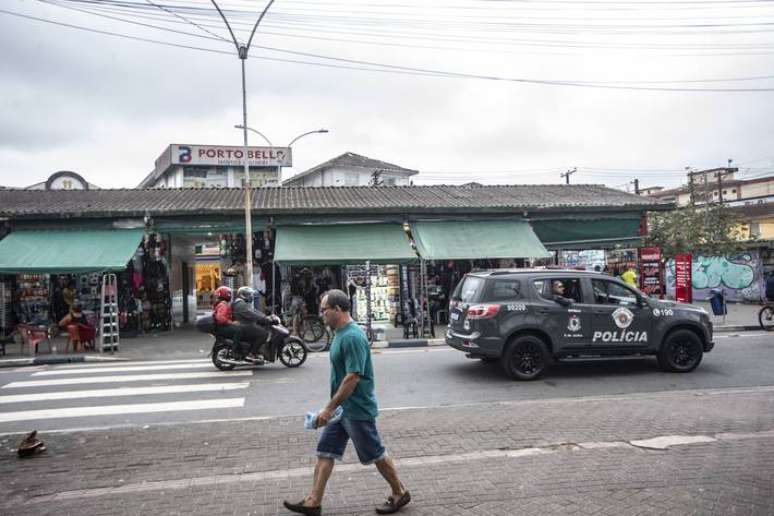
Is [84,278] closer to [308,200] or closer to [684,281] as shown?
[308,200]

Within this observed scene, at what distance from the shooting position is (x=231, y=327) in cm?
1072

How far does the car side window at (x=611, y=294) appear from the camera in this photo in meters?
9.81

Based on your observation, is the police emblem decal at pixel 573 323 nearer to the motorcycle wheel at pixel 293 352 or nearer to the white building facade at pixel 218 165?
the motorcycle wheel at pixel 293 352

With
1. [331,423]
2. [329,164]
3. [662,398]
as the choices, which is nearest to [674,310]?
[662,398]

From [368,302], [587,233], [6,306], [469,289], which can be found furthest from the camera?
[587,233]

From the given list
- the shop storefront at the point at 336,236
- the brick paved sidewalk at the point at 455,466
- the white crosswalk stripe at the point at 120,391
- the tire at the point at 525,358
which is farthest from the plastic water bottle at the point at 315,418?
the shop storefront at the point at 336,236

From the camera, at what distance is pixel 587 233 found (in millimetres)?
19469

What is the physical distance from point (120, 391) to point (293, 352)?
127 inches

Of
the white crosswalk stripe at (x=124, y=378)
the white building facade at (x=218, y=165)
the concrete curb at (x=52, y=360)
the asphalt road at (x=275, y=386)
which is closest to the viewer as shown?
the asphalt road at (x=275, y=386)

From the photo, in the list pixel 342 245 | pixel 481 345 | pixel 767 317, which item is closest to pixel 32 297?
pixel 342 245

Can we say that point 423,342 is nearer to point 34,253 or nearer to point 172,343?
point 172,343

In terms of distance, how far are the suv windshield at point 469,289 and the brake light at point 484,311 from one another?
0.23m

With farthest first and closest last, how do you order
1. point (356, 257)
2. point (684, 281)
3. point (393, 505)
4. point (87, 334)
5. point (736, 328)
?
1. point (684, 281)
2. point (356, 257)
3. point (736, 328)
4. point (87, 334)
5. point (393, 505)

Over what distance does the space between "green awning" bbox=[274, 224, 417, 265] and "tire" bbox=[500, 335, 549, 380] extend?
6922mm
